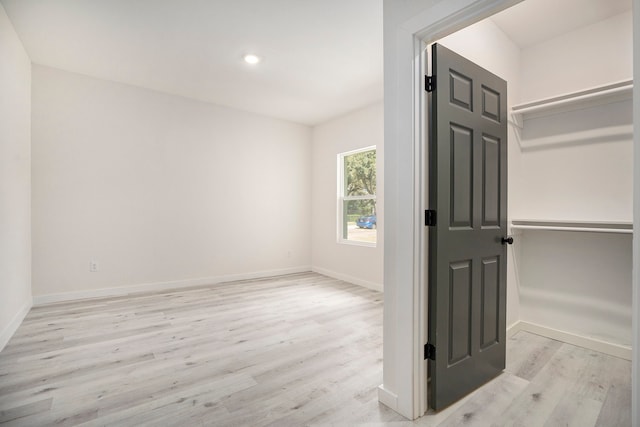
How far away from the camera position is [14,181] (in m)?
2.86

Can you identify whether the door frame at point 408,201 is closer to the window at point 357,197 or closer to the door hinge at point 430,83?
the door hinge at point 430,83

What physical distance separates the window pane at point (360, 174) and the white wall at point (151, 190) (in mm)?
1011

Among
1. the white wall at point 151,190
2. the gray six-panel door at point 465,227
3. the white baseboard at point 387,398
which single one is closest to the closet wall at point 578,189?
the gray six-panel door at point 465,227

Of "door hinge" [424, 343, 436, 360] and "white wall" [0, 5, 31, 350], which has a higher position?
"white wall" [0, 5, 31, 350]

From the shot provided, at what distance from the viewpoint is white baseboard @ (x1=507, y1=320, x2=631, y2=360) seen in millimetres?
2342

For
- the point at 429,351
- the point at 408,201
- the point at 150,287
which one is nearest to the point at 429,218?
the point at 408,201

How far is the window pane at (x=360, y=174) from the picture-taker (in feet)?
15.5

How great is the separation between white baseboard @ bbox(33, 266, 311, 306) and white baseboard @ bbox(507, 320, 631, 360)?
11.9ft

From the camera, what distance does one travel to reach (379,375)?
2125mm

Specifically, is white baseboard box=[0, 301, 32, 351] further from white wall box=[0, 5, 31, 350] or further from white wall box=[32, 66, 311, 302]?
white wall box=[32, 66, 311, 302]

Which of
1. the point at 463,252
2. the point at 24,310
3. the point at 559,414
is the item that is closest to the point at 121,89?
the point at 24,310

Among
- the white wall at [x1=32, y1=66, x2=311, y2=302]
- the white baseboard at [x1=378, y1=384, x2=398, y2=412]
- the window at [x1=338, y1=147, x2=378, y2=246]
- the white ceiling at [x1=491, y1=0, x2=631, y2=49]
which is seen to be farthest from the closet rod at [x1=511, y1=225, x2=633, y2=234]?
the white wall at [x1=32, y1=66, x2=311, y2=302]

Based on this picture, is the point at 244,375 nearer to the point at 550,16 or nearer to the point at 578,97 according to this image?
the point at 578,97

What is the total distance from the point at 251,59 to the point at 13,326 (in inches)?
135
